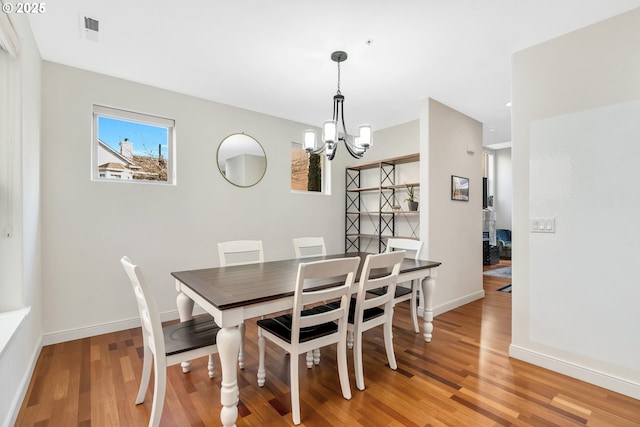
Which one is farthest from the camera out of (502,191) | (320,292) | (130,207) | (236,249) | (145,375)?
(502,191)

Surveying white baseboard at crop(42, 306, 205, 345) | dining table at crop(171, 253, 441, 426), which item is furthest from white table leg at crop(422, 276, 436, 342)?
white baseboard at crop(42, 306, 205, 345)

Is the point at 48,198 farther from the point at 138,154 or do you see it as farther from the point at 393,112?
the point at 393,112

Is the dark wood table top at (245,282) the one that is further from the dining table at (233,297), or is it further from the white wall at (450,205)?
the white wall at (450,205)

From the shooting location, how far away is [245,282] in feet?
6.24

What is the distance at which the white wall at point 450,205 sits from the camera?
3.38 m

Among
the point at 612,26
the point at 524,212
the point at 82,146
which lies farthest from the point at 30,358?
the point at 612,26

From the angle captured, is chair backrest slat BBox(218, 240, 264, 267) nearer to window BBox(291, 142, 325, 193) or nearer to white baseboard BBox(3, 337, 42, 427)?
white baseboard BBox(3, 337, 42, 427)

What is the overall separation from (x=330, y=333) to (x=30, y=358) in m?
2.20

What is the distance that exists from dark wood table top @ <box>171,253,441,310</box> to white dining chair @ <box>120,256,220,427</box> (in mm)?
268

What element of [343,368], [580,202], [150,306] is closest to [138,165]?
[150,306]

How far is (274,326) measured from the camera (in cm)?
190

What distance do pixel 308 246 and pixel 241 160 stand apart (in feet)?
4.82

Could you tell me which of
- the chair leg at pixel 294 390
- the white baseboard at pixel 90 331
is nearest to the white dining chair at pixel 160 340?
the chair leg at pixel 294 390

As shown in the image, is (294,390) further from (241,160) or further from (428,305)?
(241,160)
